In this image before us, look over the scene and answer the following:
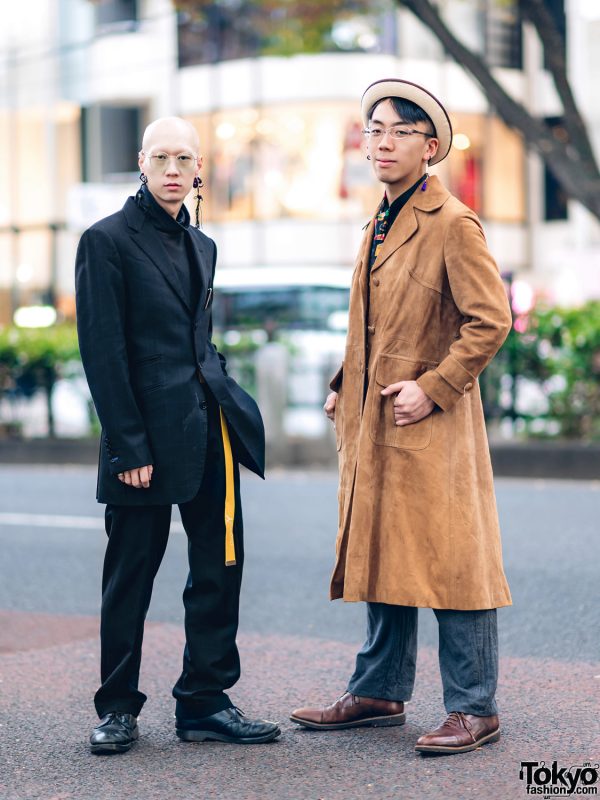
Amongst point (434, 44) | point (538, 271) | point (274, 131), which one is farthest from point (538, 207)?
point (274, 131)

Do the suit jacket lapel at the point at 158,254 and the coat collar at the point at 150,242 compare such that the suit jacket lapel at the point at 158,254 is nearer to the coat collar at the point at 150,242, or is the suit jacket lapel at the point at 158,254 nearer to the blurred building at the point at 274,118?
the coat collar at the point at 150,242

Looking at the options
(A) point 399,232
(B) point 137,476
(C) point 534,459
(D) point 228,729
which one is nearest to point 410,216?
(A) point 399,232

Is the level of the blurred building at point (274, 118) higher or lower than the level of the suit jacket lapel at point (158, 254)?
higher

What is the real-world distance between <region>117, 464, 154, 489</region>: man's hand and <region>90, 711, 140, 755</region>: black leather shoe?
76 cm

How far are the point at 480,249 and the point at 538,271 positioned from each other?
31.0 m

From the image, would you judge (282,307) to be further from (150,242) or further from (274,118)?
(150,242)

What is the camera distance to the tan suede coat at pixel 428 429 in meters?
4.18

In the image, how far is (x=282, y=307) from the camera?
24.0m

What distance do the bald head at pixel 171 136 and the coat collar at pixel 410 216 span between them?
0.68 m

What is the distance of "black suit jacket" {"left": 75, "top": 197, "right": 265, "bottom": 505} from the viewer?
4.23 metres

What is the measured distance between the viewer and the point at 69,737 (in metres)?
4.56

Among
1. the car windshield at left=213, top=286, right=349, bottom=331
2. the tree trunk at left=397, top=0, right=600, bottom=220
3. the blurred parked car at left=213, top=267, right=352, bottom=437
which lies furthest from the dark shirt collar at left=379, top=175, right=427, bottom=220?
the car windshield at left=213, top=286, right=349, bottom=331

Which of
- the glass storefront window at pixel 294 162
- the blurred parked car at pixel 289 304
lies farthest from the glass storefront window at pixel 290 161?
the blurred parked car at pixel 289 304

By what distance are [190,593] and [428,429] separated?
96 cm
